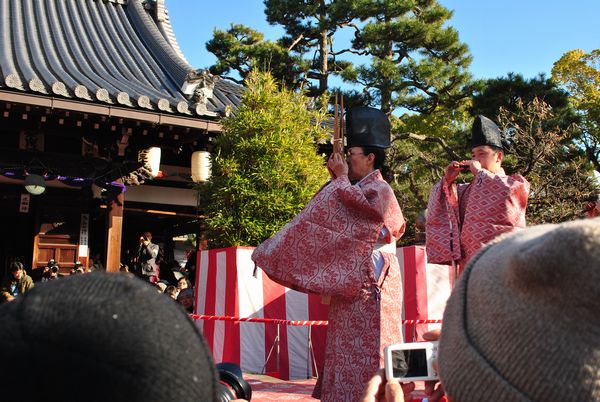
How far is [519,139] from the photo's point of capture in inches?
485

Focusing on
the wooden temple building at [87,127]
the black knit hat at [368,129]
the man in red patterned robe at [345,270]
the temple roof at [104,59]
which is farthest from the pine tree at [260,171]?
the man in red patterned robe at [345,270]

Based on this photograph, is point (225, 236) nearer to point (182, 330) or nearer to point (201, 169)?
point (201, 169)

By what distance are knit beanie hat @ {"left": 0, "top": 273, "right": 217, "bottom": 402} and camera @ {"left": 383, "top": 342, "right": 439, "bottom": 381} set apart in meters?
0.67

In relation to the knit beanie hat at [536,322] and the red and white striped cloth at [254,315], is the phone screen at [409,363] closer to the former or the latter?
the knit beanie hat at [536,322]

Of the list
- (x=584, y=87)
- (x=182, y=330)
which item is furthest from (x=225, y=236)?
(x=584, y=87)

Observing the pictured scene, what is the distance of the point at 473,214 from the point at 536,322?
9.24ft

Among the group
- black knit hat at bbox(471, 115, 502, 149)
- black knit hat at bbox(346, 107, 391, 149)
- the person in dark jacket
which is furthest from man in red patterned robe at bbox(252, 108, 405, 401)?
the person in dark jacket

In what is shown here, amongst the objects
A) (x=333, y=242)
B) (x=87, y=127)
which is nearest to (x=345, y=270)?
(x=333, y=242)

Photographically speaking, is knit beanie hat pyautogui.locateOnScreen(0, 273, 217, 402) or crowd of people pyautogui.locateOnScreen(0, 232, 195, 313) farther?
crowd of people pyautogui.locateOnScreen(0, 232, 195, 313)

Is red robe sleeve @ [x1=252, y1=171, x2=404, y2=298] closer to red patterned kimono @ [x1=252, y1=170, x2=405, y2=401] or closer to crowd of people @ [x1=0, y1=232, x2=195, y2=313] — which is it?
red patterned kimono @ [x1=252, y1=170, x2=405, y2=401]

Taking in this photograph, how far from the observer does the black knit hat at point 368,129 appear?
338 centimetres

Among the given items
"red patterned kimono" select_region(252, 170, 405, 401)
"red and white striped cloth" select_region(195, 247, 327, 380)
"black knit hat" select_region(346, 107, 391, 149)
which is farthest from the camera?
"red and white striped cloth" select_region(195, 247, 327, 380)

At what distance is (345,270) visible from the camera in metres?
3.01

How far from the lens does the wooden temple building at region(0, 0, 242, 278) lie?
739 centimetres
